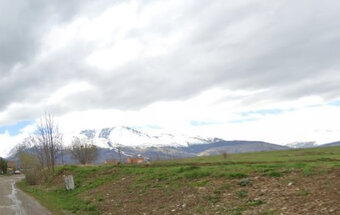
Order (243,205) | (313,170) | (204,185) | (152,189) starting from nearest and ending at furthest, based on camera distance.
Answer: (243,205) → (313,170) → (204,185) → (152,189)

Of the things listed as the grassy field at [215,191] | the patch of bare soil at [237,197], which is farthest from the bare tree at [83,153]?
the patch of bare soil at [237,197]

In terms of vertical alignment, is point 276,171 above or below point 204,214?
above

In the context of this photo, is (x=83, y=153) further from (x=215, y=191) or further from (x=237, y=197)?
(x=237, y=197)

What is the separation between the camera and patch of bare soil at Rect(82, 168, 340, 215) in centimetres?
1330

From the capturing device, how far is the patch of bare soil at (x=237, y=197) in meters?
13.3

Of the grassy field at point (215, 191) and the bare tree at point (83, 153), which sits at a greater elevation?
the bare tree at point (83, 153)

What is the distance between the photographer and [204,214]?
50.5 ft

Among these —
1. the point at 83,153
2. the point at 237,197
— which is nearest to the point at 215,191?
the point at 237,197

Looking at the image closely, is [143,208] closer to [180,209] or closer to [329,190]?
[180,209]

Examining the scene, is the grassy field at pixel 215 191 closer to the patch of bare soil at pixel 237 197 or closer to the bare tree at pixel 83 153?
the patch of bare soil at pixel 237 197

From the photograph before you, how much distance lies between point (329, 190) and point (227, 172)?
7346 mm

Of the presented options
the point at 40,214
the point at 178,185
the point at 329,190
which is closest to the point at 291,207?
the point at 329,190

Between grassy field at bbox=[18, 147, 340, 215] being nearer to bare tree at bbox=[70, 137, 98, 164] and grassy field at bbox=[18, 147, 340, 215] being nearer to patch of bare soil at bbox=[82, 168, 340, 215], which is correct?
patch of bare soil at bbox=[82, 168, 340, 215]

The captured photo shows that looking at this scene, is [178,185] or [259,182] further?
[178,185]
